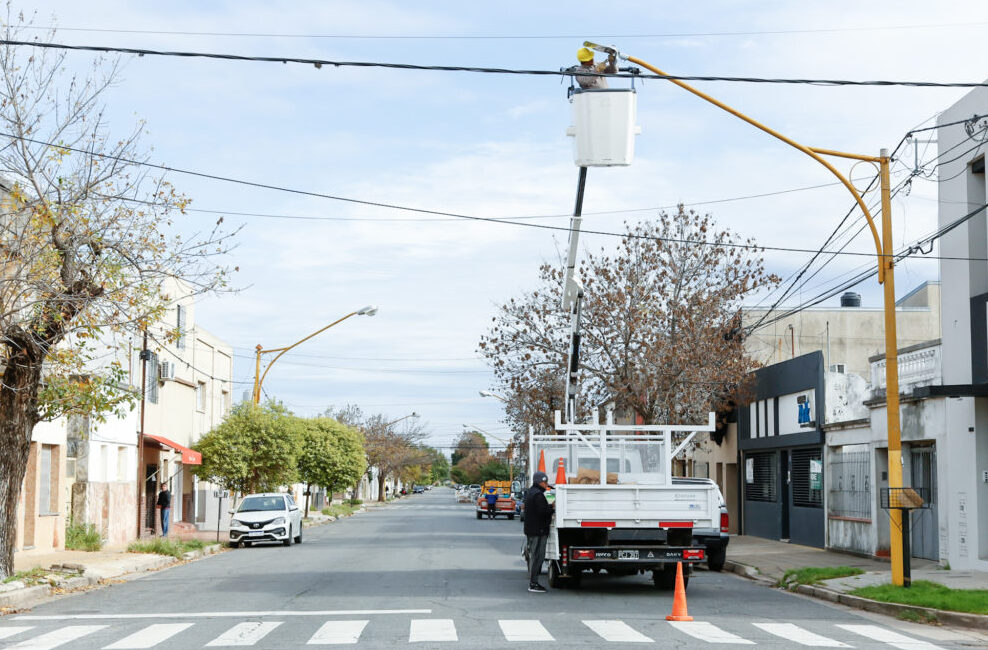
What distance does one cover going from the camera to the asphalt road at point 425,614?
40.6 feet

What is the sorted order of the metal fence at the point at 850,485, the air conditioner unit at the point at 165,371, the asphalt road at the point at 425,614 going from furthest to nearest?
1. the air conditioner unit at the point at 165,371
2. the metal fence at the point at 850,485
3. the asphalt road at the point at 425,614

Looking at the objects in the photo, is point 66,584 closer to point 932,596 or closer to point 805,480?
point 932,596

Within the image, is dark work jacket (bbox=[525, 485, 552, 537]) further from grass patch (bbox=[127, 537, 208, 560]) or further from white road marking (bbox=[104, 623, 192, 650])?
grass patch (bbox=[127, 537, 208, 560])

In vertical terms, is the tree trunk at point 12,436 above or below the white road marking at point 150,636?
above

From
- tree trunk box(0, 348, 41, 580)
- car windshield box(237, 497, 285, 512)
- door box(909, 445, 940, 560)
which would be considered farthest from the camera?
car windshield box(237, 497, 285, 512)

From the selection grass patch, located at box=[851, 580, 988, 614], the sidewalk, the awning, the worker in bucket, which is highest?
the worker in bucket

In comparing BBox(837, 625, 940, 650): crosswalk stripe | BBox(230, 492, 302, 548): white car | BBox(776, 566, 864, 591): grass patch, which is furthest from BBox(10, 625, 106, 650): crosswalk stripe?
BBox(230, 492, 302, 548): white car

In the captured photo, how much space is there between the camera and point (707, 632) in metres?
13.0

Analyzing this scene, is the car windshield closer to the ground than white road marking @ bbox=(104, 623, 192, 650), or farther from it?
farther from it

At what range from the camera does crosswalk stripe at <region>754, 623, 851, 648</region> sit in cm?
1207

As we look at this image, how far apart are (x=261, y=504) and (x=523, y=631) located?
76.9 feet

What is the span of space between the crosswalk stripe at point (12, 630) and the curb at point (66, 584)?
6.65 ft

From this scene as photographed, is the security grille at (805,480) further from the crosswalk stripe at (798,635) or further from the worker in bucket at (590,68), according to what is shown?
the worker in bucket at (590,68)

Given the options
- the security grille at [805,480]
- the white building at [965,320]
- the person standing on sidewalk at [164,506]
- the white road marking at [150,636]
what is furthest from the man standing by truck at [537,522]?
the person standing on sidewalk at [164,506]
